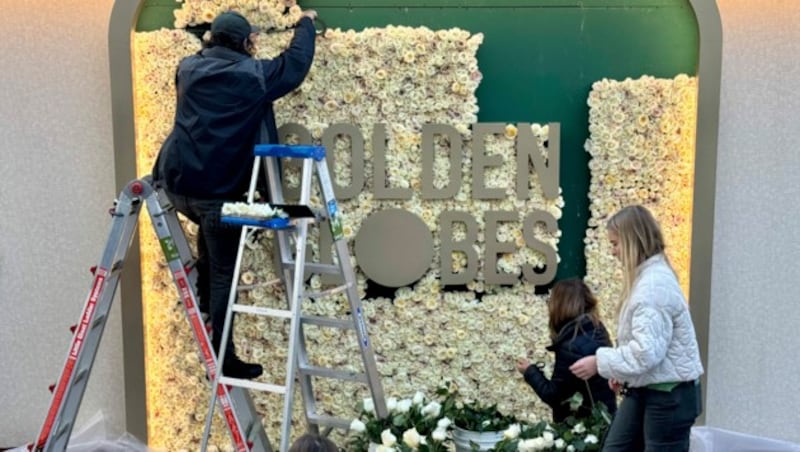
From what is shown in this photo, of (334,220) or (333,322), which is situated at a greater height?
(334,220)

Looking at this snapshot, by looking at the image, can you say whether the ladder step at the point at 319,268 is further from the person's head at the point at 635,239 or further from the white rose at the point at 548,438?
the person's head at the point at 635,239

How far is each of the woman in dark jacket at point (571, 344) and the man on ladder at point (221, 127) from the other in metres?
1.57

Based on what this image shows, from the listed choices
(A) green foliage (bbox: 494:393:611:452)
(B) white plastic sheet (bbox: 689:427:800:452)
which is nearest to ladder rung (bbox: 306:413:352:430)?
(A) green foliage (bbox: 494:393:611:452)

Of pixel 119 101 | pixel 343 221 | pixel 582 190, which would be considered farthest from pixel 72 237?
pixel 582 190

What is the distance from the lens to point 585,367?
9.96ft

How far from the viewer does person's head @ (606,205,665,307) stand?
291 cm

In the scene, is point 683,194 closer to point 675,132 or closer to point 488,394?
point 675,132

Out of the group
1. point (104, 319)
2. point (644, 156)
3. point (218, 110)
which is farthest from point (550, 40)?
point (104, 319)

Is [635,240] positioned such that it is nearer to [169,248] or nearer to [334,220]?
[334,220]

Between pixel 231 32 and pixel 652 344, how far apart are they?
7.84 feet

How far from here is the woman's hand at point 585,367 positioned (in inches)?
119

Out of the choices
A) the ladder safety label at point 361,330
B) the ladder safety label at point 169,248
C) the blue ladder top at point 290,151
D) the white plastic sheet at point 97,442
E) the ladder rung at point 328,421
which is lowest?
the white plastic sheet at point 97,442

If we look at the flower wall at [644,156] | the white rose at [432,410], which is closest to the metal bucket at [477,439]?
the white rose at [432,410]

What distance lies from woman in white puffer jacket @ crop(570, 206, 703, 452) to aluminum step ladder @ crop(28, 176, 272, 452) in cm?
172
